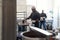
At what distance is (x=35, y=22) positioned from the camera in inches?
135

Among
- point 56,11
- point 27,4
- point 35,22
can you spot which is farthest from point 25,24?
point 56,11

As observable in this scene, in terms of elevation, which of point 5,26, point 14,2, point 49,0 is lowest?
point 5,26

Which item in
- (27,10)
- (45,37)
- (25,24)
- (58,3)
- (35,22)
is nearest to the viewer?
(45,37)

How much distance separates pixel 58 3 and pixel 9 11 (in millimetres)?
4647

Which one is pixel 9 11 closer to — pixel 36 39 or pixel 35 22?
pixel 36 39

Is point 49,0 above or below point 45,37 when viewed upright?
above

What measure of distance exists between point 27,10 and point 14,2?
13.2 ft

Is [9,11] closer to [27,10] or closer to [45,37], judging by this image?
[45,37]

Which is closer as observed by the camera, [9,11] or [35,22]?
[9,11]

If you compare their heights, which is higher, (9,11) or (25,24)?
(9,11)

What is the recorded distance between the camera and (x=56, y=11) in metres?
4.86

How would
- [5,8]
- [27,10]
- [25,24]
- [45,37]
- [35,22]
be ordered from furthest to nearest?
[27,10]
[35,22]
[25,24]
[45,37]
[5,8]

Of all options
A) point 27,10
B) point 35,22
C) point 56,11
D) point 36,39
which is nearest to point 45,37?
point 36,39

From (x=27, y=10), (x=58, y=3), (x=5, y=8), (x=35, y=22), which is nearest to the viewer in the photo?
(x=5, y=8)
